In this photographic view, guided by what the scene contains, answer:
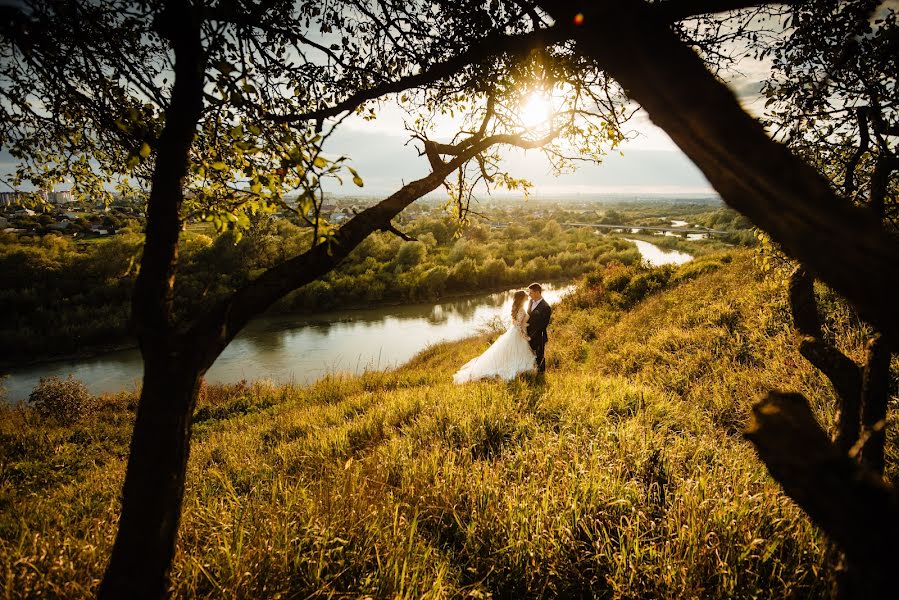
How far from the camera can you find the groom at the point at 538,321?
791 centimetres

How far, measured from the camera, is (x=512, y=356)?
9.10 m

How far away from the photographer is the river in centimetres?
1691

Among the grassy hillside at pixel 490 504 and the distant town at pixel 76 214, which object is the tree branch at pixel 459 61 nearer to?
the distant town at pixel 76 214

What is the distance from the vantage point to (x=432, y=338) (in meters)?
22.5

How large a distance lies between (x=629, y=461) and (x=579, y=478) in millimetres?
691

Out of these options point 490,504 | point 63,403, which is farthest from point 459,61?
point 63,403

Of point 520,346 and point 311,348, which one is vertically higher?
point 520,346

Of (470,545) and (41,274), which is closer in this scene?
(470,545)

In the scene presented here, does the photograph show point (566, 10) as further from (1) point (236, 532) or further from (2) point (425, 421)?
(2) point (425, 421)

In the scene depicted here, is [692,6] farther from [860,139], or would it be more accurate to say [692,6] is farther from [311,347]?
[311,347]

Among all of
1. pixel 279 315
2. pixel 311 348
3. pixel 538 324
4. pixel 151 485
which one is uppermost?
pixel 151 485

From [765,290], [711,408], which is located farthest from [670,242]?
[711,408]

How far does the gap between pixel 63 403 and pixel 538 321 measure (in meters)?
13.6

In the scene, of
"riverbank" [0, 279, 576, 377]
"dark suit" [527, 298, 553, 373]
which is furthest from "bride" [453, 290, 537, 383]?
"riverbank" [0, 279, 576, 377]
